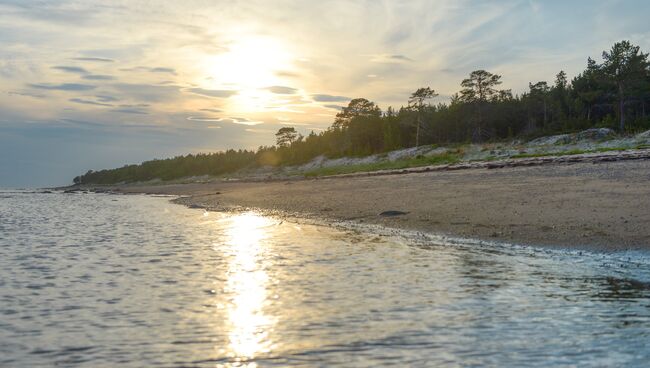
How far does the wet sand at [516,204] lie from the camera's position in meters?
14.7

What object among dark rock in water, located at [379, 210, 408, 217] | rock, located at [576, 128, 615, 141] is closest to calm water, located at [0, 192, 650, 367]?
dark rock in water, located at [379, 210, 408, 217]

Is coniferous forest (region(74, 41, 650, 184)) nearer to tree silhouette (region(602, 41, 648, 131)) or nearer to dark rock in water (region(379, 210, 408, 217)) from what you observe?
tree silhouette (region(602, 41, 648, 131))

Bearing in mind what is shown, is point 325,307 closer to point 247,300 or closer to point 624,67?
point 247,300

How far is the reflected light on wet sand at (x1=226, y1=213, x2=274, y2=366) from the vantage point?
6.60m

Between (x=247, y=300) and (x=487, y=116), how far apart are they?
258ft

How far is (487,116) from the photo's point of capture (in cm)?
8188

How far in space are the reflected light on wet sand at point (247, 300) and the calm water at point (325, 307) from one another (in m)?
0.03

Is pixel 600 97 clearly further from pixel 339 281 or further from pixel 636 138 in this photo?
pixel 339 281

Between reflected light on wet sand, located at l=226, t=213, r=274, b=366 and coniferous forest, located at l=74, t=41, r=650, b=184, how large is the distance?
51878 millimetres

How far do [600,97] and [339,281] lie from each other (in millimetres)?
79413

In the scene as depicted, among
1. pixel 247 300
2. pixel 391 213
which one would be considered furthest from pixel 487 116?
pixel 247 300

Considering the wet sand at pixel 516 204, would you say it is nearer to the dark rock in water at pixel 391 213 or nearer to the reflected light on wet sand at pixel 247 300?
the dark rock in water at pixel 391 213

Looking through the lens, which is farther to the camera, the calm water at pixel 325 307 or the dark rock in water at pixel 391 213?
the dark rock in water at pixel 391 213

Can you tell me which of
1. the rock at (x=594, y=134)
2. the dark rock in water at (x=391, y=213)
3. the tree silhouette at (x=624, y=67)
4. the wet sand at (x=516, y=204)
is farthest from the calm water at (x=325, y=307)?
the tree silhouette at (x=624, y=67)
